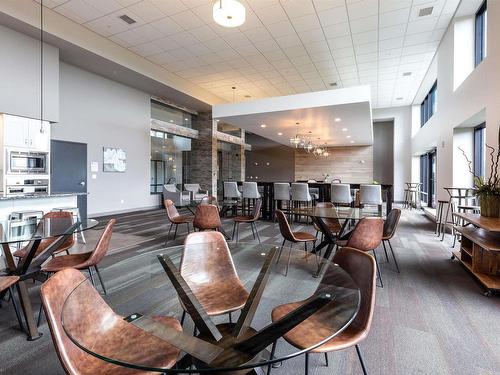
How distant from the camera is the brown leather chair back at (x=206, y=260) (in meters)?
1.97

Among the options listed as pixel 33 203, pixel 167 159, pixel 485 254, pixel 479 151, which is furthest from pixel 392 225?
pixel 167 159

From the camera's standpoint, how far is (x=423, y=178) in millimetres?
11953

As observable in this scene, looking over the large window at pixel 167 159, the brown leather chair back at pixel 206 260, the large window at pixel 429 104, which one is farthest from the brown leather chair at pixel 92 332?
the large window at pixel 429 104

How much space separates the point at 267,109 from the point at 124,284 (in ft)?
19.4

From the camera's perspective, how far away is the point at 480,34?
5.69m

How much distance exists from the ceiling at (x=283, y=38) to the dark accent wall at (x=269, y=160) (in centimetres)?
759

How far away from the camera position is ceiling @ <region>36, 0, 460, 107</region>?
5.34 meters

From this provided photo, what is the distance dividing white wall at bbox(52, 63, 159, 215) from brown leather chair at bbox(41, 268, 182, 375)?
688cm

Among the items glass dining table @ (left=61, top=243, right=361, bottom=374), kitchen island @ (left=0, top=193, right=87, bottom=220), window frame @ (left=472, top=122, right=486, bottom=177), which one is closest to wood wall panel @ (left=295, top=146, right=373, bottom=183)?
window frame @ (left=472, top=122, right=486, bottom=177)

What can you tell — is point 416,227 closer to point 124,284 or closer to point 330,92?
point 330,92

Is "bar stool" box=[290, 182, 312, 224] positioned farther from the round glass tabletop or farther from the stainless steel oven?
the stainless steel oven

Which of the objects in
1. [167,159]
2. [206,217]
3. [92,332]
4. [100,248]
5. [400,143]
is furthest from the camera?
[400,143]

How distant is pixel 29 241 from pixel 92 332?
1.56m

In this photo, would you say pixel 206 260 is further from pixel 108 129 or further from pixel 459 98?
pixel 108 129
